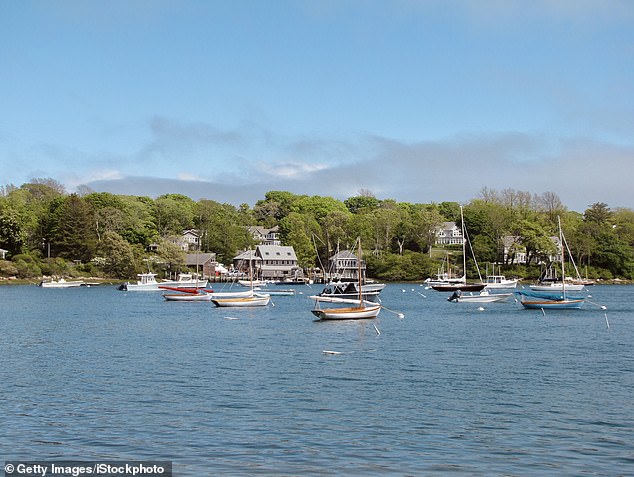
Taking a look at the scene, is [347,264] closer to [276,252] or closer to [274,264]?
[274,264]

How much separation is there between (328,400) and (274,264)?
477ft

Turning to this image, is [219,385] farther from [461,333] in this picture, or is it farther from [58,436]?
[461,333]

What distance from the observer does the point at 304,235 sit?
17600 cm

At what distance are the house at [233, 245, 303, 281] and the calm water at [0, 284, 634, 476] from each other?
119290mm

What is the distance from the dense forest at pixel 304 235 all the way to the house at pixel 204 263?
6.50 metres

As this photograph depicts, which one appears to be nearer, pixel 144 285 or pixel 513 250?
pixel 144 285

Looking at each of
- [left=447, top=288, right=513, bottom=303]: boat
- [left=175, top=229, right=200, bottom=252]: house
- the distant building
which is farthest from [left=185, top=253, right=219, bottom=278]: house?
[left=447, top=288, right=513, bottom=303]: boat

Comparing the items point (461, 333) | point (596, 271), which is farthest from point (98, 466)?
point (596, 271)

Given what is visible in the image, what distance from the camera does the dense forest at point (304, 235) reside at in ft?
463

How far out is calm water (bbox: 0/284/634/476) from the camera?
1766 cm

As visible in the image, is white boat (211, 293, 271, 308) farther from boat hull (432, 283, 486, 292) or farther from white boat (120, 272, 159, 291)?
white boat (120, 272, 159, 291)

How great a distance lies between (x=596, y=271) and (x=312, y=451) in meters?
143

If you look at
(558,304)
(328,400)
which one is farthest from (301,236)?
(328,400)

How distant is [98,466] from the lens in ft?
54.8
